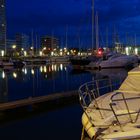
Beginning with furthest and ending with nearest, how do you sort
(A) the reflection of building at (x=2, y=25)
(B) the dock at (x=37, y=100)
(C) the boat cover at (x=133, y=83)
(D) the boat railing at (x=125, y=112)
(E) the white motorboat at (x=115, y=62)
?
(A) the reflection of building at (x=2, y=25)
(E) the white motorboat at (x=115, y=62)
(B) the dock at (x=37, y=100)
(C) the boat cover at (x=133, y=83)
(D) the boat railing at (x=125, y=112)

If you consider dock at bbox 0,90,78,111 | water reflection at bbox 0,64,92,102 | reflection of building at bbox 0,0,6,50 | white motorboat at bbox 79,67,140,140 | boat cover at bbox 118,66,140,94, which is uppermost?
reflection of building at bbox 0,0,6,50

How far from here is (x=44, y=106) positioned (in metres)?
20.1

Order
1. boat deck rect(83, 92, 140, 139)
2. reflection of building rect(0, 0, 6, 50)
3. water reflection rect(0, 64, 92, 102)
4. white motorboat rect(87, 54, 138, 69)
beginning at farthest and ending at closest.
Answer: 1. reflection of building rect(0, 0, 6, 50)
2. white motorboat rect(87, 54, 138, 69)
3. water reflection rect(0, 64, 92, 102)
4. boat deck rect(83, 92, 140, 139)

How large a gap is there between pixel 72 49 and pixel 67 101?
130 meters

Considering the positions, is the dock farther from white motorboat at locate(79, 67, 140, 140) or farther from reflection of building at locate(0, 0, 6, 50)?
reflection of building at locate(0, 0, 6, 50)

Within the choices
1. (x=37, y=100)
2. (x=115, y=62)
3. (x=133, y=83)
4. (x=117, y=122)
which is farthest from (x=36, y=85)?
(x=115, y=62)

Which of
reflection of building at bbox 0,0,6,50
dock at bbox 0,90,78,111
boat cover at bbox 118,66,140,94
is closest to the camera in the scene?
boat cover at bbox 118,66,140,94

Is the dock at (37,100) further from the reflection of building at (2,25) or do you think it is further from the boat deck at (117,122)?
the reflection of building at (2,25)

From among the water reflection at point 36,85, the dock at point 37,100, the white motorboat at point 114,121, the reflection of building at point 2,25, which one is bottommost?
the water reflection at point 36,85

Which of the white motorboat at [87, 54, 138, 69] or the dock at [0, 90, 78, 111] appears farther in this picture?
the white motorboat at [87, 54, 138, 69]

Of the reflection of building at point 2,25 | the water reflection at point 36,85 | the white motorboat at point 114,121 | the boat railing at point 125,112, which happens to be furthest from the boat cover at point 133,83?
the reflection of building at point 2,25

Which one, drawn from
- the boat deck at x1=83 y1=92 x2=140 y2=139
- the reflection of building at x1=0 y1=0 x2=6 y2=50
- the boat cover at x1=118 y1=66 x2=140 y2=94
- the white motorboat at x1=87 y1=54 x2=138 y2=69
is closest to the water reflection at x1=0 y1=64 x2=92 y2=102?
the boat cover at x1=118 y1=66 x2=140 y2=94

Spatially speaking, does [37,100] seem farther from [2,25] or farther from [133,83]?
[2,25]

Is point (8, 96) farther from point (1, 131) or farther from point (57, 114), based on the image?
point (1, 131)
